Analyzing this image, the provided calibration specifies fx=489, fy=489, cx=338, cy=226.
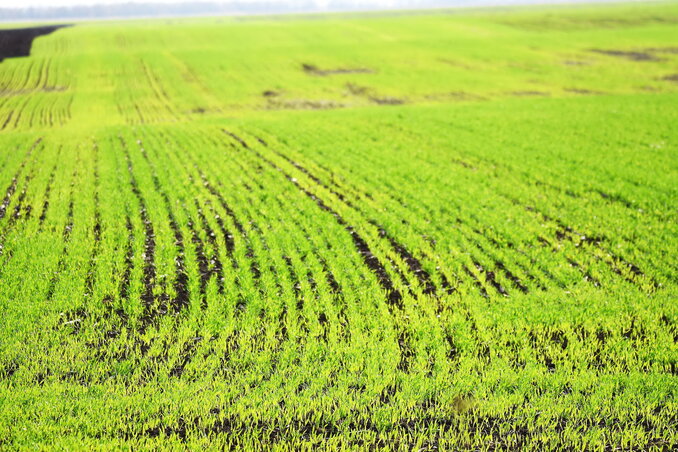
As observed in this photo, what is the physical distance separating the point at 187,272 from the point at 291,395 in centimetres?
529

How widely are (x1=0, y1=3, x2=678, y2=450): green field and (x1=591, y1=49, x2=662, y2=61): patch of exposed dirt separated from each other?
41.1 metres

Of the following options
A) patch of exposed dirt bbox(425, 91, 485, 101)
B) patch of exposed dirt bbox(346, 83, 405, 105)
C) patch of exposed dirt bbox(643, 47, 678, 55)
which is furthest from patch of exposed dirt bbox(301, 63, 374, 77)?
patch of exposed dirt bbox(643, 47, 678, 55)

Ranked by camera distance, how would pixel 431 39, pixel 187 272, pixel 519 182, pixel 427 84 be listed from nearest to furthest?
pixel 187 272 < pixel 519 182 < pixel 427 84 < pixel 431 39

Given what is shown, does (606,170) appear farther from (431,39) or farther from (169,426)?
(431,39)

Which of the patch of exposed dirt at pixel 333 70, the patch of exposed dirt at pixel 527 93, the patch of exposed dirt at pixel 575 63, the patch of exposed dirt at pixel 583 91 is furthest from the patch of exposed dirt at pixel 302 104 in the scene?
the patch of exposed dirt at pixel 575 63

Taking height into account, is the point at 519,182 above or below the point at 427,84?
below

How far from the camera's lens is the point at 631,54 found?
220 feet

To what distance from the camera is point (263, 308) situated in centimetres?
1050

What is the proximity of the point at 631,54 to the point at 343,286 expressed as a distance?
72.8 meters

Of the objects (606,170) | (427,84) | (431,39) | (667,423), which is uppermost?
(431,39)

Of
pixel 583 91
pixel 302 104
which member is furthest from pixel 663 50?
pixel 302 104

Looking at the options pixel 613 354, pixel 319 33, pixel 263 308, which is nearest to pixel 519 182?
pixel 613 354

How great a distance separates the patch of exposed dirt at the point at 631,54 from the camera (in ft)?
210

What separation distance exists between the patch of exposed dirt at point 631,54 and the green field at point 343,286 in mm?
41055
